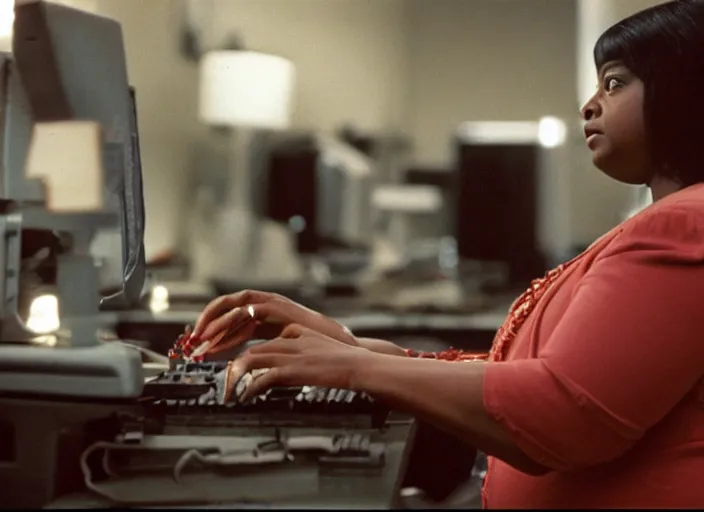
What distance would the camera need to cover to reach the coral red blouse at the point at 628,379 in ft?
2.33

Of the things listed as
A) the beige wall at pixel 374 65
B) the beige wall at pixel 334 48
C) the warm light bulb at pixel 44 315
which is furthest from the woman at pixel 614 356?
the beige wall at pixel 334 48

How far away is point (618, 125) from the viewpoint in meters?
0.86

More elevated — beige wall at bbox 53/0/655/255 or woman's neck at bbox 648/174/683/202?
beige wall at bbox 53/0/655/255

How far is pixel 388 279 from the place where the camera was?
3.07 metres

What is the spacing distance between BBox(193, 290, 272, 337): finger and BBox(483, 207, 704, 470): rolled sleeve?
350 millimetres

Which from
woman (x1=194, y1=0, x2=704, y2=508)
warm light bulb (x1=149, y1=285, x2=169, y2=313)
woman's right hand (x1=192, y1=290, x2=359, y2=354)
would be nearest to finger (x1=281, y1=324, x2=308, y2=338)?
woman (x1=194, y1=0, x2=704, y2=508)

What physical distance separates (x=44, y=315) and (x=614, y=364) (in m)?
0.63

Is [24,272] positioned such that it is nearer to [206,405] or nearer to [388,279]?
[206,405]

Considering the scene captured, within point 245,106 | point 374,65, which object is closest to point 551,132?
point 374,65

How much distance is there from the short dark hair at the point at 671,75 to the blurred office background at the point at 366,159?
3.33 feet

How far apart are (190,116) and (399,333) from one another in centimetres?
92

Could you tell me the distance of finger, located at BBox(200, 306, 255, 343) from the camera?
3.25 feet

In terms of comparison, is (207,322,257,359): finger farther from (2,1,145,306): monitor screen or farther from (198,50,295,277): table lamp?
(198,50,295,277): table lamp

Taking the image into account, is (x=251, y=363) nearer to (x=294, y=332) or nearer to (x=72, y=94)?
(x=294, y=332)
